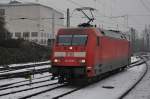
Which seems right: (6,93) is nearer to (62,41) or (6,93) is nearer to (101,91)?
(101,91)

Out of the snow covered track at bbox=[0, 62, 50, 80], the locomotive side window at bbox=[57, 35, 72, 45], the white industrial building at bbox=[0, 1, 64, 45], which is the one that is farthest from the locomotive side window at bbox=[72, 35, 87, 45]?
the white industrial building at bbox=[0, 1, 64, 45]

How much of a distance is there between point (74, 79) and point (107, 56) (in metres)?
4.27

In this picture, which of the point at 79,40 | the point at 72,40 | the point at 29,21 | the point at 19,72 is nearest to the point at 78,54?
the point at 79,40

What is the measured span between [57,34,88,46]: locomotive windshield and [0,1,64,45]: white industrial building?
245ft

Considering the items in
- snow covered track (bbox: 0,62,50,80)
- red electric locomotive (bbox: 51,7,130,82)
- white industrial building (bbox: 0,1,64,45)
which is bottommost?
snow covered track (bbox: 0,62,50,80)

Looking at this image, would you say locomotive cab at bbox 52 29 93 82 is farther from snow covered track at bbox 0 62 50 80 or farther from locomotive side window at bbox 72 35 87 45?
snow covered track at bbox 0 62 50 80

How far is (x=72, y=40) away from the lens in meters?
19.7

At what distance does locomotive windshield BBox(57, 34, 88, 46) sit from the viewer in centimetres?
1948

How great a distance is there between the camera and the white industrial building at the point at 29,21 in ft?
314

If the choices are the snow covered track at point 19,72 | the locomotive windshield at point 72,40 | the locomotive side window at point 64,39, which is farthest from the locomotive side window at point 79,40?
the snow covered track at point 19,72

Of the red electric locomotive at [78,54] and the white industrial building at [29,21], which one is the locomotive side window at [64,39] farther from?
the white industrial building at [29,21]

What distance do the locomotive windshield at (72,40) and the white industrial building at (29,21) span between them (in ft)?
245

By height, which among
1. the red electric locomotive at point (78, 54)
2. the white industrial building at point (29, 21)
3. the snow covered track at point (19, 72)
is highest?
the white industrial building at point (29, 21)

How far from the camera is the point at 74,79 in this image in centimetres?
1934
